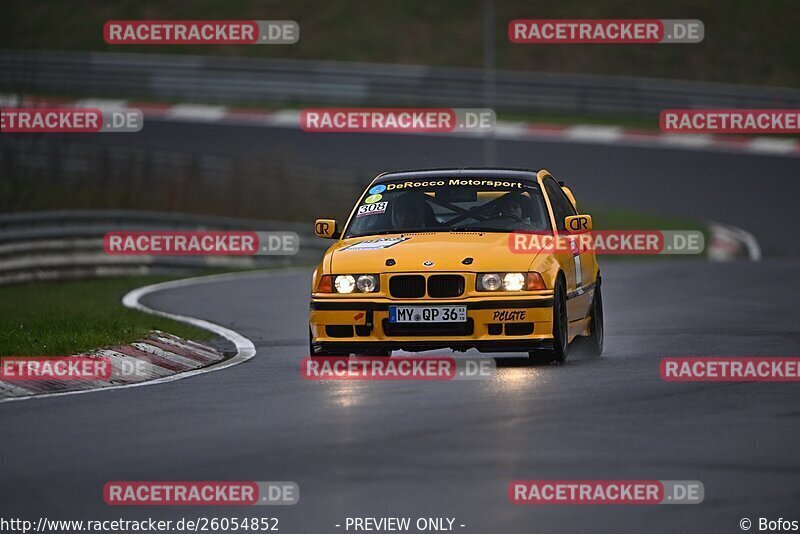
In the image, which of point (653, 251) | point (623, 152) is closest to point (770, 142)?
point (623, 152)

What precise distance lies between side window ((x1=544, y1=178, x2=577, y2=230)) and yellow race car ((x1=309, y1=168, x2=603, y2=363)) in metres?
0.40

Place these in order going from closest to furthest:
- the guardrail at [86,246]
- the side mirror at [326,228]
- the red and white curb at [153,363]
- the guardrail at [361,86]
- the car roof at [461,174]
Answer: the red and white curb at [153,363] < the side mirror at [326,228] < the car roof at [461,174] < the guardrail at [86,246] < the guardrail at [361,86]

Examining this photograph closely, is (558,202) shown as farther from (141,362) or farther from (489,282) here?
(141,362)

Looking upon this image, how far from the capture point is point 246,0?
56.3 metres

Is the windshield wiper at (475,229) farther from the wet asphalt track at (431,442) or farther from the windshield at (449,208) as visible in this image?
the wet asphalt track at (431,442)

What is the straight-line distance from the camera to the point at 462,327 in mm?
12875

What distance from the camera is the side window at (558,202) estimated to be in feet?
48.1

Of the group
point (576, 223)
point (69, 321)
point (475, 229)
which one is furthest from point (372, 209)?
point (69, 321)

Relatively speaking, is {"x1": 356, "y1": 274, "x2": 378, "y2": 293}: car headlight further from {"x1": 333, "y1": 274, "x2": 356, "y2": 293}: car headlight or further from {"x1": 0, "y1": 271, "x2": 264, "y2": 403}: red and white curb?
{"x1": 0, "y1": 271, "x2": 264, "y2": 403}: red and white curb

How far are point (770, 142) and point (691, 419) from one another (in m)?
30.0

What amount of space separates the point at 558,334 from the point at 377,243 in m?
1.56

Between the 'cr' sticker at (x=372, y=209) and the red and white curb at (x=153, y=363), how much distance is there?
1.46 metres

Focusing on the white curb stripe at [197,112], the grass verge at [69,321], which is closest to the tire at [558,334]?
the grass verge at [69,321]

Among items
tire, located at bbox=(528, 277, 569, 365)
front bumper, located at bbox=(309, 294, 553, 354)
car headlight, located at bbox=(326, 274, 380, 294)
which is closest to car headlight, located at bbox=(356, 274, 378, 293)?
car headlight, located at bbox=(326, 274, 380, 294)
